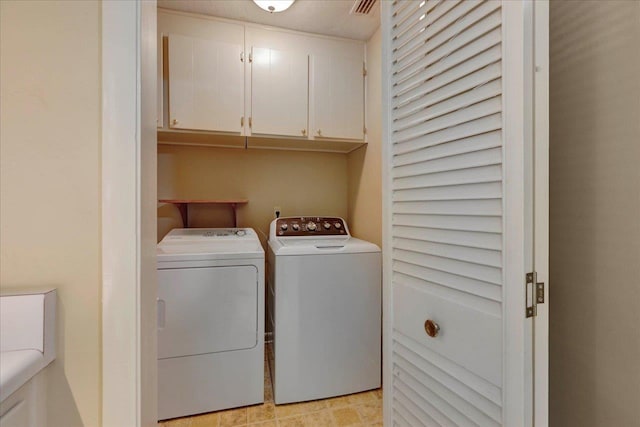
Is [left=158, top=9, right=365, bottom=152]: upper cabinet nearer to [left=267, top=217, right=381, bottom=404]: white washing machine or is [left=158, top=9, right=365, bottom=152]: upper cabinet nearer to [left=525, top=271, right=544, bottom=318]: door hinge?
[left=267, top=217, right=381, bottom=404]: white washing machine

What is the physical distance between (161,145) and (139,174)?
2.11 meters

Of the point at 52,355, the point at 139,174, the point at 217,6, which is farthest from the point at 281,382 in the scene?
the point at 217,6

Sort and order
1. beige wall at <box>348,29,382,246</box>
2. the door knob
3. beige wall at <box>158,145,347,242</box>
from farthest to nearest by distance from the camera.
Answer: beige wall at <box>158,145,347,242</box> → beige wall at <box>348,29,382,246</box> → the door knob

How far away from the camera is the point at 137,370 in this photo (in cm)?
59

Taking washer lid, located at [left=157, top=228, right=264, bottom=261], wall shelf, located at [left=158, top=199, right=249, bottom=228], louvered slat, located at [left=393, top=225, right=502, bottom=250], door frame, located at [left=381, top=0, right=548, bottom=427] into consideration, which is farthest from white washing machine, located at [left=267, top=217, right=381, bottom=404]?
door frame, located at [left=381, top=0, right=548, bottom=427]

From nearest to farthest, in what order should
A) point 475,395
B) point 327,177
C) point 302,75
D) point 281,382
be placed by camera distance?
1. point 475,395
2. point 281,382
3. point 302,75
4. point 327,177

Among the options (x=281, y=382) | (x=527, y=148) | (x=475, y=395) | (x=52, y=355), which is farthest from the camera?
(x=281, y=382)

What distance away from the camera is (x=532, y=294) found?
69 cm

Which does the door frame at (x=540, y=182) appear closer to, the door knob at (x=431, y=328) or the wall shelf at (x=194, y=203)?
the door knob at (x=431, y=328)

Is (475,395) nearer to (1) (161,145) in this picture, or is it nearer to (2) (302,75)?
(2) (302,75)

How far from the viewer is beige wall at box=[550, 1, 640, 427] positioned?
685mm

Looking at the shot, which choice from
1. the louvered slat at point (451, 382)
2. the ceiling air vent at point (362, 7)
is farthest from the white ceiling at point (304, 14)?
the louvered slat at point (451, 382)

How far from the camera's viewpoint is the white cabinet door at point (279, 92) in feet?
7.34

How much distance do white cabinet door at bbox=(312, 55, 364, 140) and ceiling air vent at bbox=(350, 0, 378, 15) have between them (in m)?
0.38
